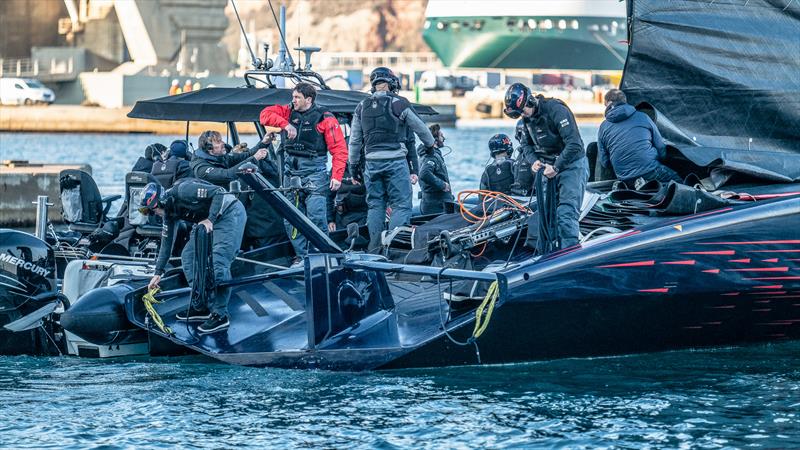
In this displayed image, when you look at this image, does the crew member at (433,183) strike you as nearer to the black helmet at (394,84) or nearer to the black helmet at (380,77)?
the black helmet at (394,84)

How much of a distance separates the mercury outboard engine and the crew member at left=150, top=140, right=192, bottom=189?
1.67m

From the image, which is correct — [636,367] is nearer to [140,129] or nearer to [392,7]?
[140,129]

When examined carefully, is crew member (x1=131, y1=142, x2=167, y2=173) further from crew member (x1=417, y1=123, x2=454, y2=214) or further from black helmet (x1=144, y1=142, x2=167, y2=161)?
crew member (x1=417, y1=123, x2=454, y2=214)

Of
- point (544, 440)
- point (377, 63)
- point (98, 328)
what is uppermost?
point (377, 63)

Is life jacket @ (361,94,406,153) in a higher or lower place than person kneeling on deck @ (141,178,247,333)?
higher

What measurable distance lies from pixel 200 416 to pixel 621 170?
13.8 feet

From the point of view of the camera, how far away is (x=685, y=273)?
957 cm

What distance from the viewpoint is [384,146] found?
1135 centimetres

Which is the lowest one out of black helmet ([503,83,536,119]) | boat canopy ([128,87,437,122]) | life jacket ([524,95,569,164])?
life jacket ([524,95,569,164])

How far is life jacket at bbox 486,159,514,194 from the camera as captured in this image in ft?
44.2

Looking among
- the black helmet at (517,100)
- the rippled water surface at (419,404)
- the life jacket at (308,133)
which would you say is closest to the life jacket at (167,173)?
the life jacket at (308,133)

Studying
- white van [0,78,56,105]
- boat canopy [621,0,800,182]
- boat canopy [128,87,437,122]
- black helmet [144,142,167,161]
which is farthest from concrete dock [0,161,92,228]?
white van [0,78,56,105]

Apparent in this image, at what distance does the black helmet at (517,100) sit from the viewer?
1008 centimetres

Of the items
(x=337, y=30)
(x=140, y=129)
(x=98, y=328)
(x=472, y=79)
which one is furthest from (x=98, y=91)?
(x=337, y=30)
